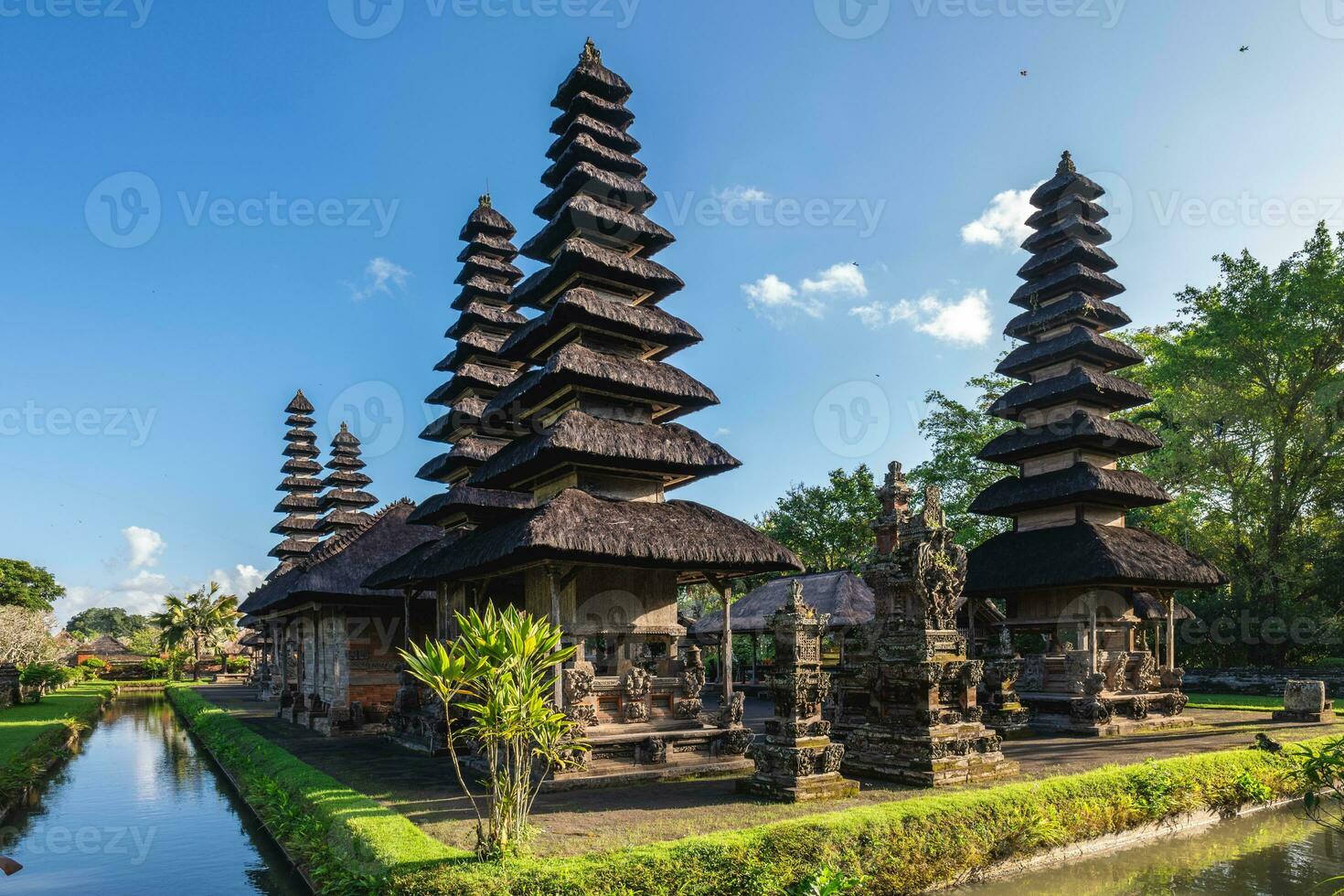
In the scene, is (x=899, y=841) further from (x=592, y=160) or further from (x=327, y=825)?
(x=592, y=160)

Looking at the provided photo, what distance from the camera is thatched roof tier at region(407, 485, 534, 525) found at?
20.3 m

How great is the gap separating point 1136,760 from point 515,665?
11725 millimetres

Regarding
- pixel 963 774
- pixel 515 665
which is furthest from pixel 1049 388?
pixel 515 665

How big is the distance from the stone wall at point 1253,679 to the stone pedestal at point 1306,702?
7942mm

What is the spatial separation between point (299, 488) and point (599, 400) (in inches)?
1173

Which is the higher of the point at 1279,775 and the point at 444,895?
the point at 444,895

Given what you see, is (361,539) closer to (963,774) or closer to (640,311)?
(640,311)

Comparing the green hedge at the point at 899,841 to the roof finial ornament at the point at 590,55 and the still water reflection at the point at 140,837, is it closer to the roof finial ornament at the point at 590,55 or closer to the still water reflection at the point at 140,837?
the still water reflection at the point at 140,837

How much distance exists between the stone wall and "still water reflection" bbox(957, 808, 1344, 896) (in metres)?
18.2

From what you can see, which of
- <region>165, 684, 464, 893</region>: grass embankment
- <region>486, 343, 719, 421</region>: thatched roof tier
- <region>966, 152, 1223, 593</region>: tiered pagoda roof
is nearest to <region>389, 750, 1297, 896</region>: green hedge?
<region>165, 684, 464, 893</region>: grass embankment

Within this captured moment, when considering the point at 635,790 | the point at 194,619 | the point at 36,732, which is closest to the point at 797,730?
the point at 635,790

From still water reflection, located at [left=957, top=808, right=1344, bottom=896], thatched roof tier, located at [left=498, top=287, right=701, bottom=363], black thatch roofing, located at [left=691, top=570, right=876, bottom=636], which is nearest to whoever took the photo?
still water reflection, located at [left=957, top=808, right=1344, bottom=896]

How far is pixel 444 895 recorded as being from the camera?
7.49m

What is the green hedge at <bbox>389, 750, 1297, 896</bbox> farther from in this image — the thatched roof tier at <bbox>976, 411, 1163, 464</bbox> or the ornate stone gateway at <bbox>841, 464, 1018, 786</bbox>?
the thatched roof tier at <bbox>976, 411, 1163, 464</bbox>
